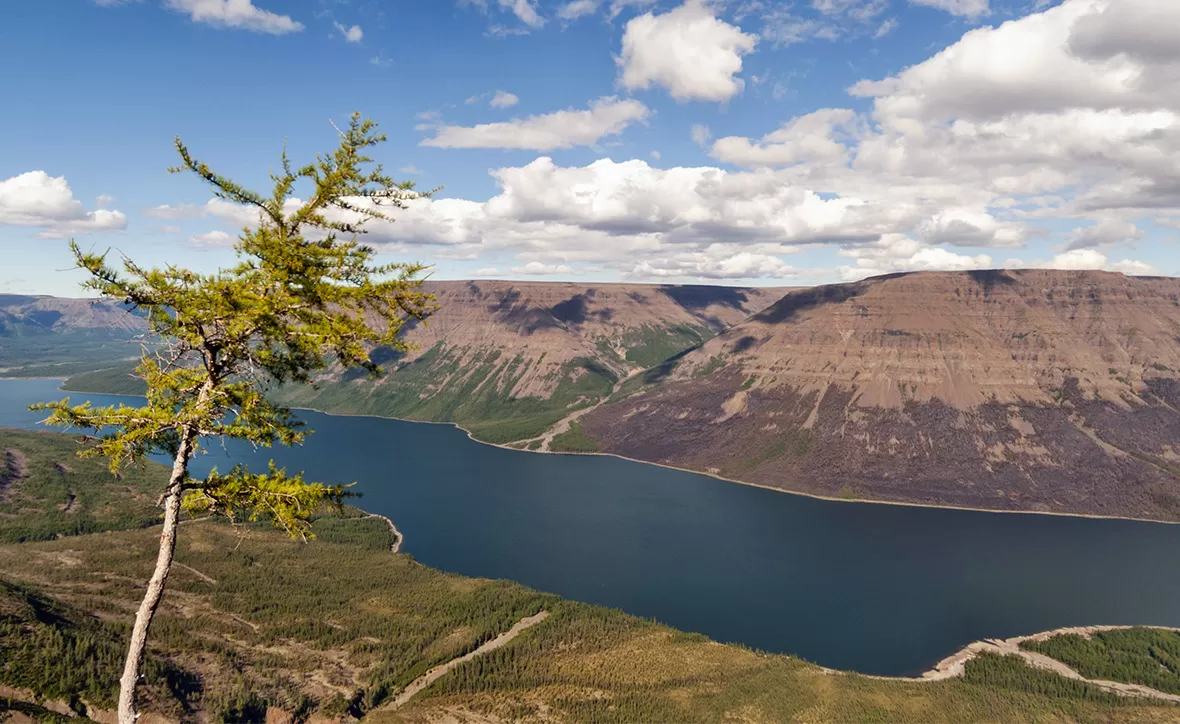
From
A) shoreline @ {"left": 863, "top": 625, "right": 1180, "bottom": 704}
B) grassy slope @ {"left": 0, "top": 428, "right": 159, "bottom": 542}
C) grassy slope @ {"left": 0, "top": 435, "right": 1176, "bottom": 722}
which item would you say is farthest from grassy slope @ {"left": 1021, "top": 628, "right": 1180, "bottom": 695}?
grassy slope @ {"left": 0, "top": 428, "right": 159, "bottom": 542}

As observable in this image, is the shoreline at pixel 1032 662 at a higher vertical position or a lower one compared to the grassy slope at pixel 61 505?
lower

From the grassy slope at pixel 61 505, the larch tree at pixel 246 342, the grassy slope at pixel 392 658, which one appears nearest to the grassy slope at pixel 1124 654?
the grassy slope at pixel 392 658

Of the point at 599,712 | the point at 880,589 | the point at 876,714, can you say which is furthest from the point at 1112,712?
the point at 599,712

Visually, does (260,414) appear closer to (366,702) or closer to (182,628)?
(366,702)

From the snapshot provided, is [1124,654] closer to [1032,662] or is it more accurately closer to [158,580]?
[1032,662]

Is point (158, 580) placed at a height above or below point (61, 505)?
above

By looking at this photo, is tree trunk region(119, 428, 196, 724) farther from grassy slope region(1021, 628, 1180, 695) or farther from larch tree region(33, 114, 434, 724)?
grassy slope region(1021, 628, 1180, 695)

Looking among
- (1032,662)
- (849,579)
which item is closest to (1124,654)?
(1032,662)

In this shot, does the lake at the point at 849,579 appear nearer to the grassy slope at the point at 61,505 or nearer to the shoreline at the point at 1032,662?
the shoreline at the point at 1032,662

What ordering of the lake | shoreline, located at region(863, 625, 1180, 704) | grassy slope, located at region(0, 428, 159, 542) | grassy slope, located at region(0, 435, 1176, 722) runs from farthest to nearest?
grassy slope, located at region(0, 428, 159, 542)
the lake
shoreline, located at region(863, 625, 1180, 704)
grassy slope, located at region(0, 435, 1176, 722)

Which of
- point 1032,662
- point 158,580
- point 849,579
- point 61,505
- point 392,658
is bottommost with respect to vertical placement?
point 849,579
